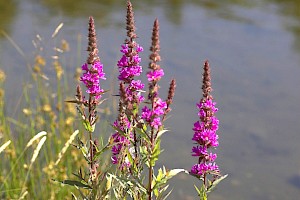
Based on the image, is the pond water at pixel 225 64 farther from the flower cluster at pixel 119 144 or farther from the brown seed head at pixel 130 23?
the brown seed head at pixel 130 23

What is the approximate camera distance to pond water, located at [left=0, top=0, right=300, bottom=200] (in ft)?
18.8

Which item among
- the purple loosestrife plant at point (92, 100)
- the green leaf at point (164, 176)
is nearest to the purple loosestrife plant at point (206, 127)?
the green leaf at point (164, 176)

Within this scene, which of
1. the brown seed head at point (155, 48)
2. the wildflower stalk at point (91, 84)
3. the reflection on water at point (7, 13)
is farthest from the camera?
the reflection on water at point (7, 13)

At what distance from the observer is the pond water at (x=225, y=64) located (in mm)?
5734

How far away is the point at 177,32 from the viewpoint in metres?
9.12

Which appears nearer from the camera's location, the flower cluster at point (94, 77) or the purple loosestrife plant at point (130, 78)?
the purple loosestrife plant at point (130, 78)

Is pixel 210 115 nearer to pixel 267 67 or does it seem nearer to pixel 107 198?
pixel 107 198

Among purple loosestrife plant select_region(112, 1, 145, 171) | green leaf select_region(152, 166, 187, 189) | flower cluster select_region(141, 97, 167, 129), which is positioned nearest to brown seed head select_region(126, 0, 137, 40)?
purple loosestrife plant select_region(112, 1, 145, 171)

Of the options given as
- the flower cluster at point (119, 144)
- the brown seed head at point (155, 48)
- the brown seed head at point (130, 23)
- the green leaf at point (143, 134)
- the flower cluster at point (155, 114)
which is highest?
the brown seed head at point (130, 23)

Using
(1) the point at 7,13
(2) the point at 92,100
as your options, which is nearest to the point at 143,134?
(2) the point at 92,100

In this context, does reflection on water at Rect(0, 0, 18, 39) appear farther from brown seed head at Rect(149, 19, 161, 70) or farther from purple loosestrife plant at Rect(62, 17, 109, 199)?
brown seed head at Rect(149, 19, 161, 70)

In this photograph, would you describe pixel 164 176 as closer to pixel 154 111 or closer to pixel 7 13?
pixel 154 111

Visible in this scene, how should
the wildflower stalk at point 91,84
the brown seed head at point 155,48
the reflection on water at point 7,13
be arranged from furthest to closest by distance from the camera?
the reflection on water at point 7,13 → the wildflower stalk at point 91,84 → the brown seed head at point 155,48

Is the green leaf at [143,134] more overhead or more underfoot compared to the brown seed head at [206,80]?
more underfoot
